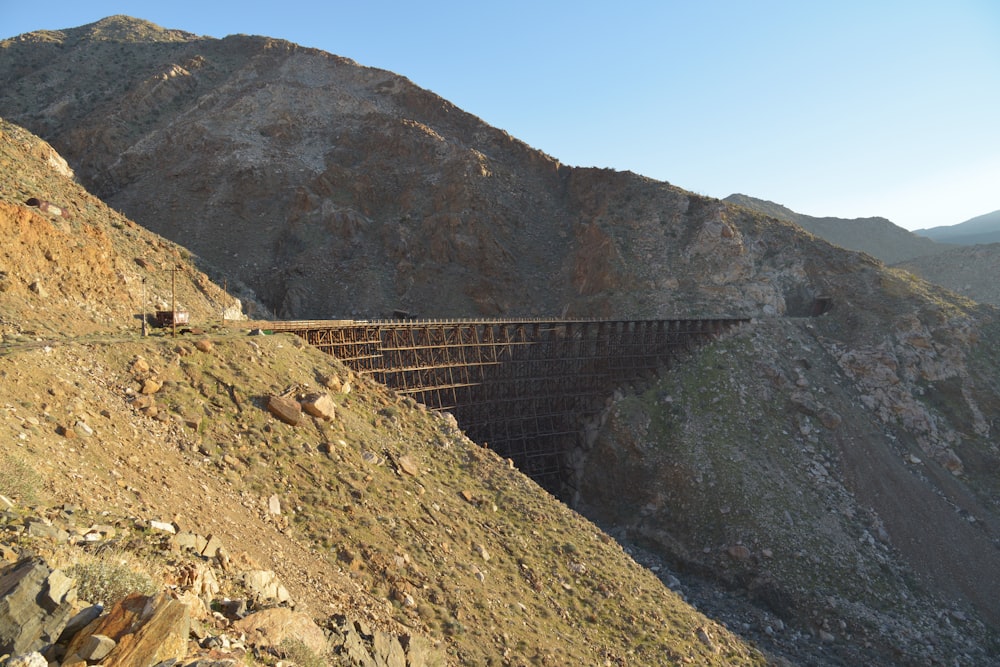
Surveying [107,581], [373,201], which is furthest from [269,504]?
[373,201]

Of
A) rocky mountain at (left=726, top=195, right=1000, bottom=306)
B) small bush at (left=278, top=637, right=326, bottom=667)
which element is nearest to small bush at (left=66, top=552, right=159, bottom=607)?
small bush at (left=278, top=637, right=326, bottom=667)

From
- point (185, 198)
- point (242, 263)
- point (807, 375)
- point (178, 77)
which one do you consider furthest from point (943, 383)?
A: point (178, 77)

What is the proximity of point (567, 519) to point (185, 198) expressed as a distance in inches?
1778

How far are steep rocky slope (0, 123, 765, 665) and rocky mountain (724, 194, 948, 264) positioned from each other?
94.9m

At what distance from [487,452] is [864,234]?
356 feet

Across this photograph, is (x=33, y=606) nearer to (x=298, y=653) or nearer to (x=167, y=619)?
(x=167, y=619)

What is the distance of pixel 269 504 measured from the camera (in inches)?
579

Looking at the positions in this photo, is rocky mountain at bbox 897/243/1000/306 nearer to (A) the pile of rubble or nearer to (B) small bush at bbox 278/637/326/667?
(A) the pile of rubble

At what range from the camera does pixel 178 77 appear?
62969 millimetres

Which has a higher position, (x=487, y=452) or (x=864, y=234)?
(x=864, y=234)

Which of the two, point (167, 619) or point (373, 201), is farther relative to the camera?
point (373, 201)

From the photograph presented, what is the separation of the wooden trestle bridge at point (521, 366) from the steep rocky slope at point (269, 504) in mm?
5307

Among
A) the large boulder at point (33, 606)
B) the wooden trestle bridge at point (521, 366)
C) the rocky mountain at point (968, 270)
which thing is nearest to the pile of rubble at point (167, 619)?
the large boulder at point (33, 606)

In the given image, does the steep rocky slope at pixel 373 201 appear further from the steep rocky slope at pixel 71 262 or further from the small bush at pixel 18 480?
the small bush at pixel 18 480
